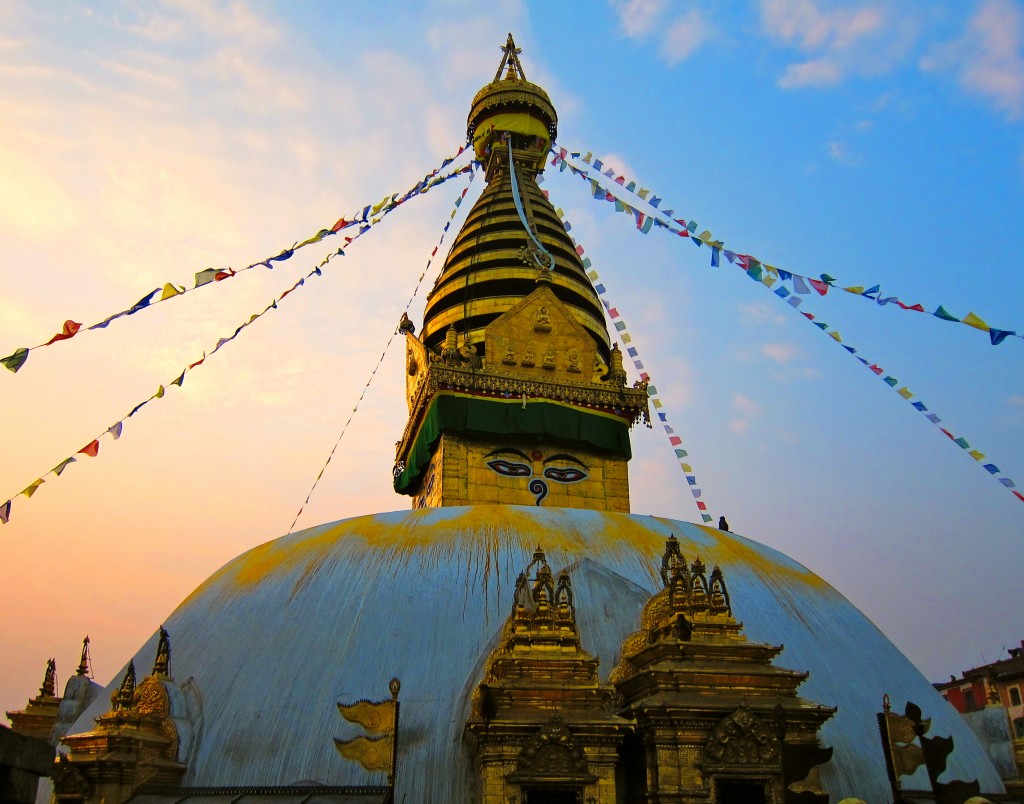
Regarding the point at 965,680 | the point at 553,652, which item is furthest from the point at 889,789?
the point at 965,680

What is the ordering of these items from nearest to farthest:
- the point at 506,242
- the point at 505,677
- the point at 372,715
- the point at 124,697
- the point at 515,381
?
the point at 505,677 → the point at 372,715 → the point at 124,697 → the point at 515,381 → the point at 506,242

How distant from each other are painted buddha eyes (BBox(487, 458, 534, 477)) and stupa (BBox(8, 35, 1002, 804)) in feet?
16.2

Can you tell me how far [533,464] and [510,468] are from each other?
1.60 ft

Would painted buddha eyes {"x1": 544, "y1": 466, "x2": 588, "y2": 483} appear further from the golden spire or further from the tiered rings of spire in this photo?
the golden spire

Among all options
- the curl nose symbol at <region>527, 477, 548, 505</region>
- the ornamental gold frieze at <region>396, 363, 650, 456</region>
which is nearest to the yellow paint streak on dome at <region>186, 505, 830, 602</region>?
the curl nose symbol at <region>527, 477, 548, 505</region>

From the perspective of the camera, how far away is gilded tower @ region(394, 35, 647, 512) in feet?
56.7

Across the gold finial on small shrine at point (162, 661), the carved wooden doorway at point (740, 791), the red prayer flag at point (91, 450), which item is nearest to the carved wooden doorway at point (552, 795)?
the carved wooden doorway at point (740, 791)

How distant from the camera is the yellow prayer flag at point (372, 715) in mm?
8648

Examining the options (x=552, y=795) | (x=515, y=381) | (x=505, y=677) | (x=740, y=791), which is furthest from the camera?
(x=515, y=381)

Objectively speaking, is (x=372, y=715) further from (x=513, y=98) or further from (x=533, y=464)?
(x=513, y=98)

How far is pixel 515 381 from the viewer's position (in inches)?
699

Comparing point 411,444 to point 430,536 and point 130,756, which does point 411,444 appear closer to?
point 430,536

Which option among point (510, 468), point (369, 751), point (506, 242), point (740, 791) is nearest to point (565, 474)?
point (510, 468)

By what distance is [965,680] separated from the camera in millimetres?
35312
